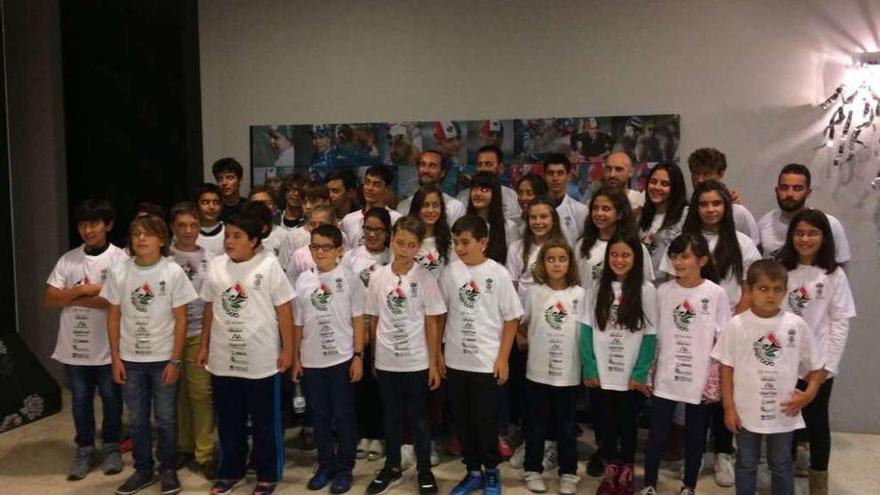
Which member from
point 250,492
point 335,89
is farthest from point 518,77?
point 250,492

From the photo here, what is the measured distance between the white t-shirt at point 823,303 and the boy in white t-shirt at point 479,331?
1.22m

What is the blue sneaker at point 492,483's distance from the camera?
3.35 meters

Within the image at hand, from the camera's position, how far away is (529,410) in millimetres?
3432

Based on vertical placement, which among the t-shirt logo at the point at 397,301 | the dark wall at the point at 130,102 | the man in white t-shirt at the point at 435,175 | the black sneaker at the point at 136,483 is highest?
the dark wall at the point at 130,102

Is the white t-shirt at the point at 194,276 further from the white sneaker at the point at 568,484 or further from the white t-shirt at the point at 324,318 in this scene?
the white sneaker at the point at 568,484

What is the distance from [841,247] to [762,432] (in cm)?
116

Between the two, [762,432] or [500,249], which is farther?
[500,249]

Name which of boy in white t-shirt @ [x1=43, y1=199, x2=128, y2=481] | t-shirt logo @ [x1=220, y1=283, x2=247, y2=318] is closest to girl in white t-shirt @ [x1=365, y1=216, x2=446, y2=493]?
t-shirt logo @ [x1=220, y1=283, x2=247, y2=318]

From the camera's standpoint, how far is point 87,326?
3641mm

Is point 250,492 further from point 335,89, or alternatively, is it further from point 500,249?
point 335,89

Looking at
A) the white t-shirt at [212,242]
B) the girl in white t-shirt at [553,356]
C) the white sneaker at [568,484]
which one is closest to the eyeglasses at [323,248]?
the white t-shirt at [212,242]

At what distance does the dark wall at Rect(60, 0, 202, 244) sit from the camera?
5223 millimetres

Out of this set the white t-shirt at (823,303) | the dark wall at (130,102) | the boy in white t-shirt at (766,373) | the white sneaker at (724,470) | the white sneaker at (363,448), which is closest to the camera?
the boy in white t-shirt at (766,373)

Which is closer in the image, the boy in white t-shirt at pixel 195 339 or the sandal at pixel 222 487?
the sandal at pixel 222 487
